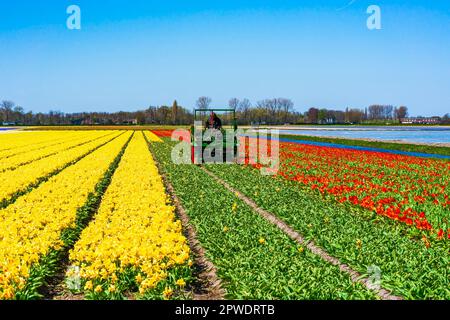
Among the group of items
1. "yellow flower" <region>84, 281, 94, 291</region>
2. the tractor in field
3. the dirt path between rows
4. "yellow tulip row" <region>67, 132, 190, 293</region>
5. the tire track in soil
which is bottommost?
the tire track in soil

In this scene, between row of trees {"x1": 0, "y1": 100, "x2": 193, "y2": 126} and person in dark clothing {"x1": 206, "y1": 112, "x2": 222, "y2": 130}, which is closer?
person in dark clothing {"x1": 206, "y1": 112, "x2": 222, "y2": 130}

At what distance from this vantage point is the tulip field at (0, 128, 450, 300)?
6492 millimetres

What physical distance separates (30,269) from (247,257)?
3.56m

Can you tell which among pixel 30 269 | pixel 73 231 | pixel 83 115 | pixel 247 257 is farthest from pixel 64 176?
pixel 83 115

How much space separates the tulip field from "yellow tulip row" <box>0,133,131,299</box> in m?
0.04

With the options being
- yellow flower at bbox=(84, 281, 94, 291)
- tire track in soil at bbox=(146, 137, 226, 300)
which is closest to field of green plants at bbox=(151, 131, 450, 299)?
tire track in soil at bbox=(146, 137, 226, 300)

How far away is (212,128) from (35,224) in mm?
14344

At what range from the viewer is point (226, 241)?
883 cm

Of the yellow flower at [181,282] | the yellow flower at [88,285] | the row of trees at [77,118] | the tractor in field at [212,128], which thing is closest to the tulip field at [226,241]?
the yellow flower at [88,285]

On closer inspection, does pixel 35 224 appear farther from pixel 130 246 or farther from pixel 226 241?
pixel 226 241

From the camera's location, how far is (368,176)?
18.1 metres

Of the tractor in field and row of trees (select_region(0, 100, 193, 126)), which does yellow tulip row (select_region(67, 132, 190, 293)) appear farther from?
row of trees (select_region(0, 100, 193, 126))

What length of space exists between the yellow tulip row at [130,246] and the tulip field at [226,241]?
26 millimetres
